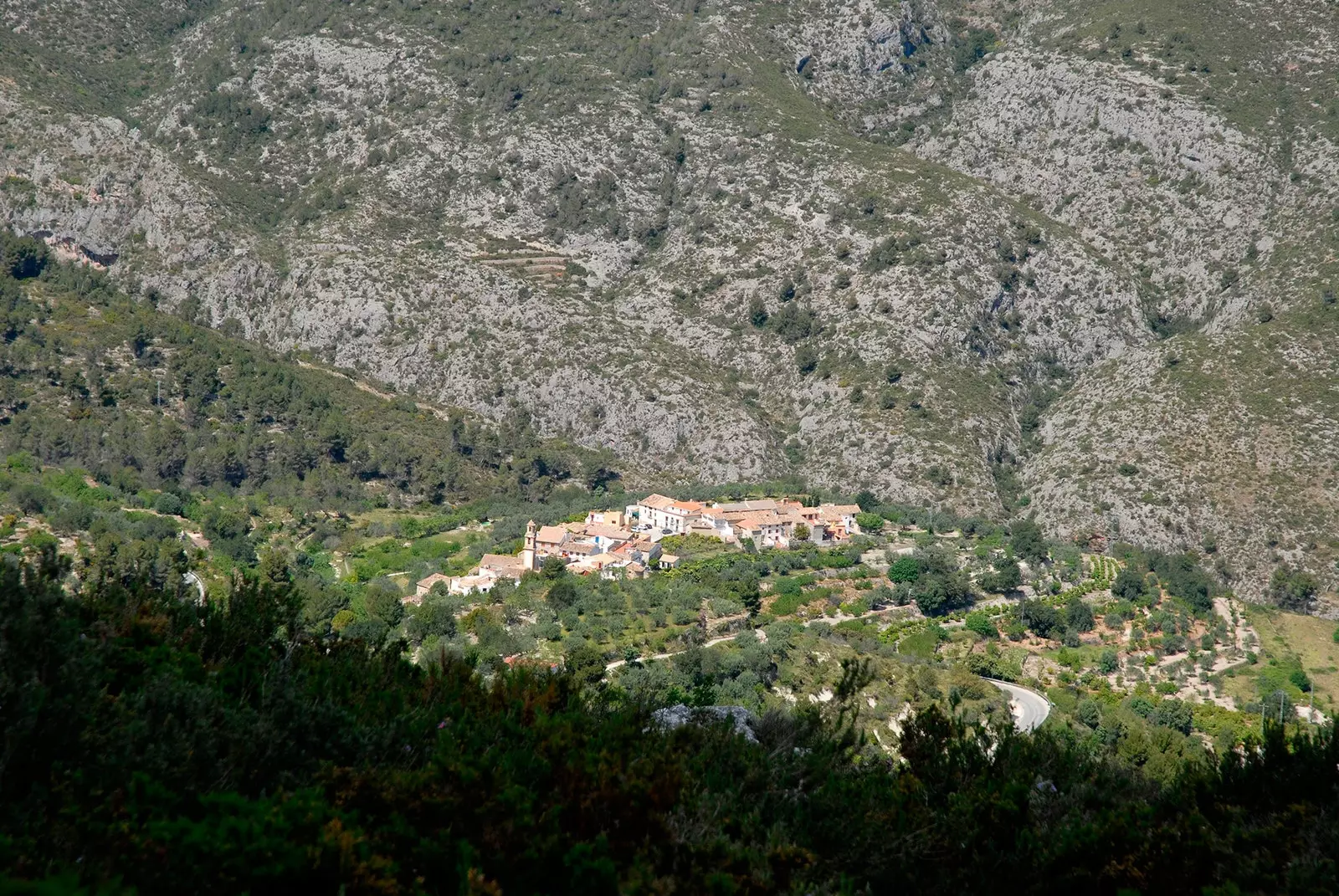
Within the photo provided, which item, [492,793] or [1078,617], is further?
[1078,617]

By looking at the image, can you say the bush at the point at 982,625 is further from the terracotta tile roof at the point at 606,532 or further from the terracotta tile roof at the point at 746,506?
the terracotta tile roof at the point at 606,532

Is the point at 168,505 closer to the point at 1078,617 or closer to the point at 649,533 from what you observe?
the point at 649,533

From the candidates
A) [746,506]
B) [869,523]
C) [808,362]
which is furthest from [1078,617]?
[808,362]

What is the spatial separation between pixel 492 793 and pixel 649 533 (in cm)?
5344

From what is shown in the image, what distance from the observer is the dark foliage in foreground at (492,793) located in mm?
10438

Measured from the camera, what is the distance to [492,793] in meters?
12.3

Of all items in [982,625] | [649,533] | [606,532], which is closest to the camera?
[982,625]

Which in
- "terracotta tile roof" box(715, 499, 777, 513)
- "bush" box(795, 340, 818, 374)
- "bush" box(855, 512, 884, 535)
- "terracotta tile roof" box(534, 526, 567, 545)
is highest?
"bush" box(795, 340, 818, 374)

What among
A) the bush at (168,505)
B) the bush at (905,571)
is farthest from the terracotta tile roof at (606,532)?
the bush at (168,505)

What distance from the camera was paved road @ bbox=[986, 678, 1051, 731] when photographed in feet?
126

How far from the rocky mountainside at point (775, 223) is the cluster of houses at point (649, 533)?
966 cm

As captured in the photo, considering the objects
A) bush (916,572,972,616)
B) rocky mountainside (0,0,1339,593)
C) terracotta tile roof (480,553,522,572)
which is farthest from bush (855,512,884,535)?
terracotta tile roof (480,553,522,572)

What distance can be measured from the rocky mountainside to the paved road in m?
27.9

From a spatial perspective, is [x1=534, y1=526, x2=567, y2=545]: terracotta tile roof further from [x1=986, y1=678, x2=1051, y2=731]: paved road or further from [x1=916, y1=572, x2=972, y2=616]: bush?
[x1=986, y1=678, x2=1051, y2=731]: paved road
